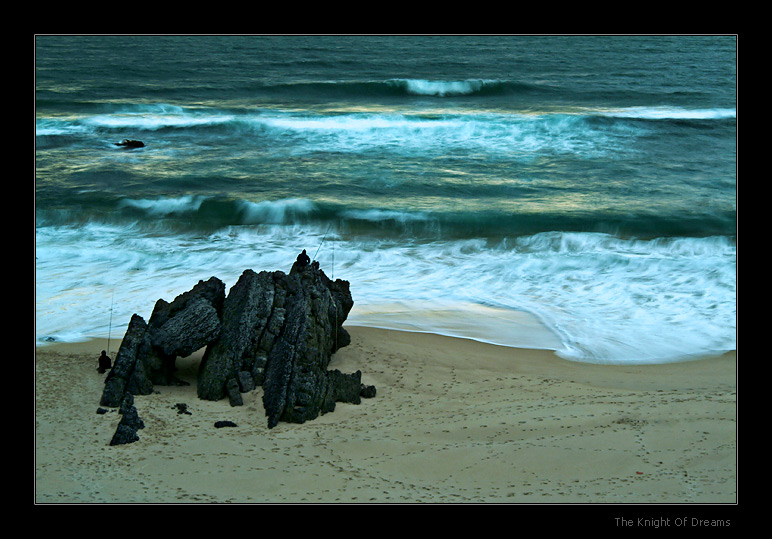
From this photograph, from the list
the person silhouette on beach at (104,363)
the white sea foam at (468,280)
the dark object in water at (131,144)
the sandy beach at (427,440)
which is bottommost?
the sandy beach at (427,440)

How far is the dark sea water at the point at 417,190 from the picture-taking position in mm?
13336

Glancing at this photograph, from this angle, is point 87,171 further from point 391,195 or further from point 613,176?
point 613,176

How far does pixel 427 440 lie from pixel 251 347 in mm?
2809

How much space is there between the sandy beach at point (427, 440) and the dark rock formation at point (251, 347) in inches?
8.8

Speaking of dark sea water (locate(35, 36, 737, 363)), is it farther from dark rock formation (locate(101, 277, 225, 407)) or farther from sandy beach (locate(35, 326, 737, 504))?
dark rock formation (locate(101, 277, 225, 407))

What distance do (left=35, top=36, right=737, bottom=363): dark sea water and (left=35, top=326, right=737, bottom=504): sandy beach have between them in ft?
4.58

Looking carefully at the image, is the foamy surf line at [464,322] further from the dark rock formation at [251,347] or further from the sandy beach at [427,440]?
the dark rock formation at [251,347]

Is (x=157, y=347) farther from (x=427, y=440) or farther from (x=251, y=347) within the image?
(x=427, y=440)

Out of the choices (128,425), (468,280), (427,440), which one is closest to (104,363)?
(128,425)

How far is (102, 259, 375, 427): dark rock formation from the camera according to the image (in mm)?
9133

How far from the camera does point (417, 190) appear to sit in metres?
22.5

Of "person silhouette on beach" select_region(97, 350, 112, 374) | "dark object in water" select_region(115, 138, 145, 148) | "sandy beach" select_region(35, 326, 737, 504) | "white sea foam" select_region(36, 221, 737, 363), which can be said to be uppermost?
"dark object in water" select_region(115, 138, 145, 148)

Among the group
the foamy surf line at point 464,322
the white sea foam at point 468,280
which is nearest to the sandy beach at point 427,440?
the foamy surf line at point 464,322

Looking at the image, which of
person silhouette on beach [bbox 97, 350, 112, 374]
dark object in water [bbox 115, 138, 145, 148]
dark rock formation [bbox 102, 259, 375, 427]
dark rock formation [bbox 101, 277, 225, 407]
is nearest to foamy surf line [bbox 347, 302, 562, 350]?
dark rock formation [bbox 102, 259, 375, 427]
